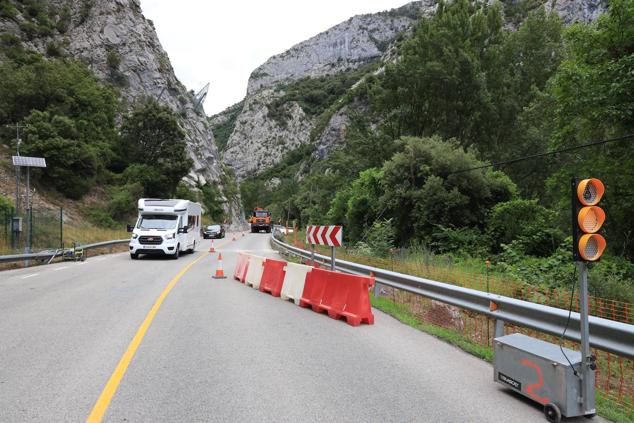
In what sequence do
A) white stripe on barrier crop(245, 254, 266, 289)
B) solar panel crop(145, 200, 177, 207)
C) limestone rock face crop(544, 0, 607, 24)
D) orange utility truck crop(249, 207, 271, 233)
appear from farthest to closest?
1. orange utility truck crop(249, 207, 271, 233)
2. limestone rock face crop(544, 0, 607, 24)
3. solar panel crop(145, 200, 177, 207)
4. white stripe on barrier crop(245, 254, 266, 289)

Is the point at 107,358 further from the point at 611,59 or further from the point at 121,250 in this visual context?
the point at 121,250

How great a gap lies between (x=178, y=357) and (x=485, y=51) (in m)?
36.2

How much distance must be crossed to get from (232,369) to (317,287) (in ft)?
14.7

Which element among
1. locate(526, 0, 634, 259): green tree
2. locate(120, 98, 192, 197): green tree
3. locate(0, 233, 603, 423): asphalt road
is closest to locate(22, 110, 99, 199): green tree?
locate(120, 98, 192, 197): green tree

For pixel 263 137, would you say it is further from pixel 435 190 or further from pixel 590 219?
pixel 590 219

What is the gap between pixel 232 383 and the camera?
500 centimetres

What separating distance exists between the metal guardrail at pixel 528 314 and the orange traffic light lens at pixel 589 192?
127 centimetres

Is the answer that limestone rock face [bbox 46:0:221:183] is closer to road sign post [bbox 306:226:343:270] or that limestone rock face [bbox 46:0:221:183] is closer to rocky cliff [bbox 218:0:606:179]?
road sign post [bbox 306:226:343:270]

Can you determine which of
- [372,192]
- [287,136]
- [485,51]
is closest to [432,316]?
[372,192]

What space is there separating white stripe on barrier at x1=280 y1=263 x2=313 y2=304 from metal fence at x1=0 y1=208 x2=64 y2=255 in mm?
13806

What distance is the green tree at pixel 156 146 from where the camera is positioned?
51031 millimetres

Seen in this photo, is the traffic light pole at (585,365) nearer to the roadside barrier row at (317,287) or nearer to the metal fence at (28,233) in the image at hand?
the roadside barrier row at (317,287)

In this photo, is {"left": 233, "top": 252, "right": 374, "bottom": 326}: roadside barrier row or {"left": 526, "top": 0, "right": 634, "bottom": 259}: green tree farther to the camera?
{"left": 526, "top": 0, "right": 634, "bottom": 259}: green tree

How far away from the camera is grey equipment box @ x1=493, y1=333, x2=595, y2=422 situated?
14.0 ft
